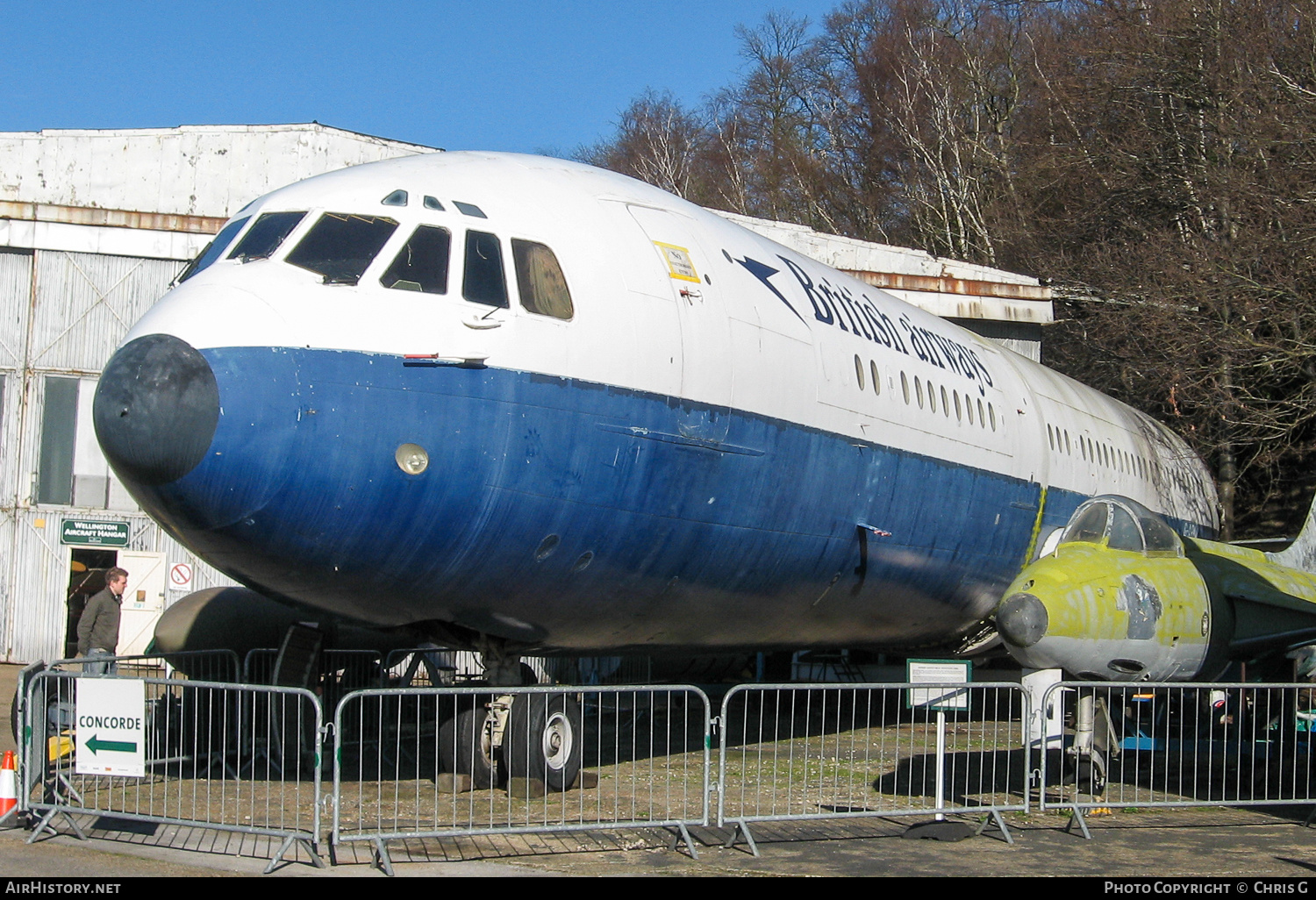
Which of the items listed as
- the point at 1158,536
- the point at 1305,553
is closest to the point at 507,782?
the point at 1158,536

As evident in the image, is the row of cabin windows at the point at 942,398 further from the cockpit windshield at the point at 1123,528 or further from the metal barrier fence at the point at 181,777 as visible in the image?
the metal barrier fence at the point at 181,777

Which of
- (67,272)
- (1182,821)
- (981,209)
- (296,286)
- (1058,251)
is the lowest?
(1182,821)

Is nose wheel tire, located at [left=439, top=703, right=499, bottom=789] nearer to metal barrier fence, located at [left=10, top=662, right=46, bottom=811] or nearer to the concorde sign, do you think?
the concorde sign

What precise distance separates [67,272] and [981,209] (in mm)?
30558

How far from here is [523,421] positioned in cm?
876

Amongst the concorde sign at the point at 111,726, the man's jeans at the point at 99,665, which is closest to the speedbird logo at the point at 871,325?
the concorde sign at the point at 111,726

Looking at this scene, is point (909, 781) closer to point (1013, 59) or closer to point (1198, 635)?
point (1198, 635)

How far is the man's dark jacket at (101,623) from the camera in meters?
12.8

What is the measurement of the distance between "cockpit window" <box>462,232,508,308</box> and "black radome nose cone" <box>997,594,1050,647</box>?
4934 mm

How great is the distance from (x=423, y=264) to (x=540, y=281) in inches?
32.7

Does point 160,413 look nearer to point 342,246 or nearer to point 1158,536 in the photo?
point 342,246

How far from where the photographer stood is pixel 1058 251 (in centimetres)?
3706
